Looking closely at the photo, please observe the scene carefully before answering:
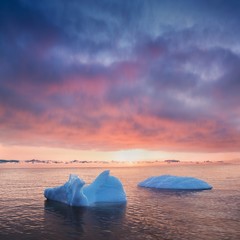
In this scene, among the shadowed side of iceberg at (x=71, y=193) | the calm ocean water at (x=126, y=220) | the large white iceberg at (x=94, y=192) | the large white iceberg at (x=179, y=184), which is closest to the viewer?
the calm ocean water at (x=126, y=220)

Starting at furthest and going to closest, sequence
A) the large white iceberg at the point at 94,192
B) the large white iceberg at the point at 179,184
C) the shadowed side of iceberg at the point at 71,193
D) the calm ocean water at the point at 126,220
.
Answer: the large white iceberg at the point at 179,184, the large white iceberg at the point at 94,192, the shadowed side of iceberg at the point at 71,193, the calm ocean water at the point at 126,220

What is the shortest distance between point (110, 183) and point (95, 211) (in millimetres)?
7377

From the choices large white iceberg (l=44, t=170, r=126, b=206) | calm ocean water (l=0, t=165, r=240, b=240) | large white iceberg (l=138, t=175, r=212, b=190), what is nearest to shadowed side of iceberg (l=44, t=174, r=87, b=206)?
large white iceberg (l=44, t=170, r=126, b=206)

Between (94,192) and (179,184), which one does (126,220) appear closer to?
(94,192)

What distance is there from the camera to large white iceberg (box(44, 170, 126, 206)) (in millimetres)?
37094

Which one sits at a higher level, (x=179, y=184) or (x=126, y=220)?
(x=179, y=184)

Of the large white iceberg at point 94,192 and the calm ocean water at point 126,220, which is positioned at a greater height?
the large white iceberg at point 94,192

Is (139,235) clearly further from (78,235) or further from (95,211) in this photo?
(95,211)

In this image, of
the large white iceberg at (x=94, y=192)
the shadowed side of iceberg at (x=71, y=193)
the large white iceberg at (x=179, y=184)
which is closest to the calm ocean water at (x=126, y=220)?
the shadowed side of iceberg at (x=71, y=193)

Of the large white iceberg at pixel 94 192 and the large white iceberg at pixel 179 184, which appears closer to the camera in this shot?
the large white iceberg at pixel 94 192

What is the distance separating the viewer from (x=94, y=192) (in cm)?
3894

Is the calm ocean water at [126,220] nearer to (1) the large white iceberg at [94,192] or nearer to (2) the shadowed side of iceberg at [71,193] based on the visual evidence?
(2) the shadowed side of iceberg at [71,193]

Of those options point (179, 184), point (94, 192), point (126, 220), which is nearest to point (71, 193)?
point (94, 192)

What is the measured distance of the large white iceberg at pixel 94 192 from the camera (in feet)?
122
